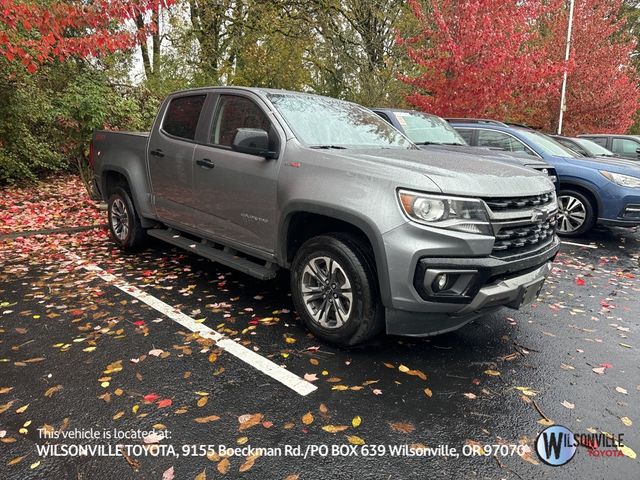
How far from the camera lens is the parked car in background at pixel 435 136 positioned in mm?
6946

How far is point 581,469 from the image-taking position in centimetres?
229

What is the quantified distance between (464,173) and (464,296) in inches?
32.2

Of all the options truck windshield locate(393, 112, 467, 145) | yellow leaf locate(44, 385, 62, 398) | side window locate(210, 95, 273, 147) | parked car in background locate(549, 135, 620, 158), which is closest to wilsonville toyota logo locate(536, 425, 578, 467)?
yellow leaf locate(44, 385, 62, 398)

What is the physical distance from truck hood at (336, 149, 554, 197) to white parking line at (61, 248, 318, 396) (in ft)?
4.80

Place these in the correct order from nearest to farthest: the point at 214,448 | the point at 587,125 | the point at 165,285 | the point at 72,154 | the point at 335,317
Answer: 1. the point at 214,448
2. the point at 335,317
3. the point at 165,285
4. the point at 72,154
5. the point at 587,125

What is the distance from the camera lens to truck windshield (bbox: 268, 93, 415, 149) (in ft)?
12.7

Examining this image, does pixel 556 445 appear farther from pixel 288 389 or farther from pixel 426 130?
pixel 426 130

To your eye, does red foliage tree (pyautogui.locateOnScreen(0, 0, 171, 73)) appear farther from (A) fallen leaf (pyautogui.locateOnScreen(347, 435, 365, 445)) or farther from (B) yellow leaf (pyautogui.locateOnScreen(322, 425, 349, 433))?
(A) fallen leaf (pyautogui.locateOnScreen(347, 435, 365, 445))

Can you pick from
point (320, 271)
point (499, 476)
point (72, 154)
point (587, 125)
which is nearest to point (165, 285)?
point (320, 271)

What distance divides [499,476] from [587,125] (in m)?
18.9

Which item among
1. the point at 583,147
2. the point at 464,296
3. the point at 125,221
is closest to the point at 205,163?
the point at 125,221

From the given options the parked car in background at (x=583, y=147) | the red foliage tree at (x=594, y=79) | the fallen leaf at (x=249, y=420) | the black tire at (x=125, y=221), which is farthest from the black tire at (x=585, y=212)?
the red foliage tree at (x=594, y=79)

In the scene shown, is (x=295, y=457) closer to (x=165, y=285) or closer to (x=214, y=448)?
(x=214, y=448)

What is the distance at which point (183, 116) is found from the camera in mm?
4910
